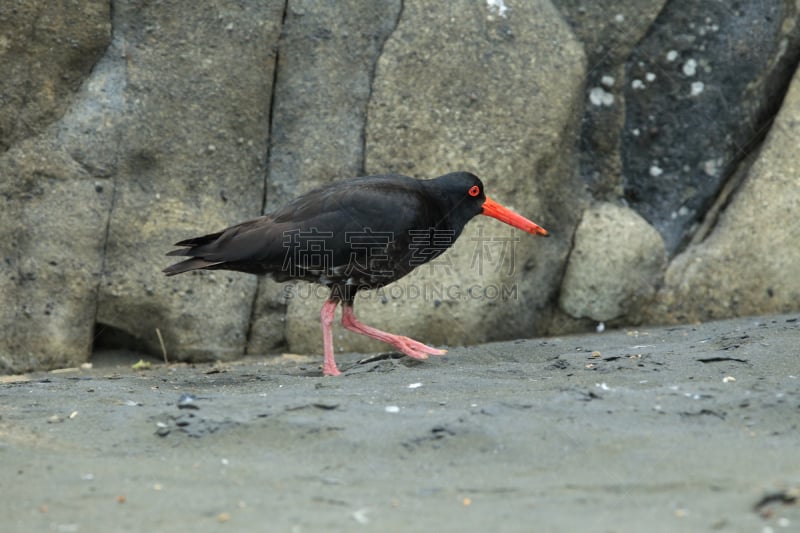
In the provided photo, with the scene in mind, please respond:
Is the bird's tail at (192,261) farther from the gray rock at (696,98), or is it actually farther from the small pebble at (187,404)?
the gray rock at (696,98)

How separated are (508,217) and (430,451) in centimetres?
346

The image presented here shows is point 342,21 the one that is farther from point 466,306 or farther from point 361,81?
point 466,306

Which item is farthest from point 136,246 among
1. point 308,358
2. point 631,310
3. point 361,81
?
point 631,310

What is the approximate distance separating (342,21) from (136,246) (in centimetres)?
224

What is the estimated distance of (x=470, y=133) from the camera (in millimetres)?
7457

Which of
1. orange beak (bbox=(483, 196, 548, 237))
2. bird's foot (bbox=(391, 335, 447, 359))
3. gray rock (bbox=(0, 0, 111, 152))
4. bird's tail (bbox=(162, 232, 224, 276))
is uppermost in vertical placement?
gray rock (bbox=(0, 0, 111, 152))

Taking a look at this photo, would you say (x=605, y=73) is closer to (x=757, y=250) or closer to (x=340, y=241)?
(x=757, y=250)

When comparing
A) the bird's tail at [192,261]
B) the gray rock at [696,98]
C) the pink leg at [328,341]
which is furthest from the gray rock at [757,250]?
the bird's tail at [192,261]

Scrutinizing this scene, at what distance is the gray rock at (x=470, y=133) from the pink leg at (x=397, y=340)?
736 millimetres

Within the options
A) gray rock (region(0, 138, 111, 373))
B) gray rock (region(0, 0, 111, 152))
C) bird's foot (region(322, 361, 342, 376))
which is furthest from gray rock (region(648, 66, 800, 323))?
gray rock (region(0, 0, 111, 152))

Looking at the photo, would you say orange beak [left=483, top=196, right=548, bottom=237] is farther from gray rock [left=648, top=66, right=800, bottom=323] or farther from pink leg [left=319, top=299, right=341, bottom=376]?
gray rock [left=648, top=66, right=800, bottom=323]

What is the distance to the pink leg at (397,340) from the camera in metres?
6.43

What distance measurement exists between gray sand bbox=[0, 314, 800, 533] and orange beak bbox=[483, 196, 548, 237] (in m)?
1.77

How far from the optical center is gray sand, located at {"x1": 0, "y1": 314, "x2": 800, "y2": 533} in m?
3.15
